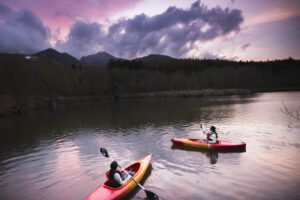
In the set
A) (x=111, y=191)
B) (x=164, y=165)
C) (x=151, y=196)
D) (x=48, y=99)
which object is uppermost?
(x=48, y=99)

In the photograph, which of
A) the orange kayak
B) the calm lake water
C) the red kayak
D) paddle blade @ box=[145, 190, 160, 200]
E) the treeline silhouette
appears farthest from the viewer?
the treeline silhouette

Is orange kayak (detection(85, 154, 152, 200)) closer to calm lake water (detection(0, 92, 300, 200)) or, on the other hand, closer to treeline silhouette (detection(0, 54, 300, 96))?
calm lake water (detection(0, 92, 300, 200))

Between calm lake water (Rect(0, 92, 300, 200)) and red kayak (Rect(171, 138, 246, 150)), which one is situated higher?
red kayak (Rect(171, 138, 246, 150))

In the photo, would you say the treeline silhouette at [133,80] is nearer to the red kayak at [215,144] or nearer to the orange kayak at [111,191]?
the red kayak at [215,144]

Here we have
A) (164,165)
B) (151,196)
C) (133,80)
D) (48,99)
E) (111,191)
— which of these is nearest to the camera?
(111,191)

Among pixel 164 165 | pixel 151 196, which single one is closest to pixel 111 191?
pixel 151 196

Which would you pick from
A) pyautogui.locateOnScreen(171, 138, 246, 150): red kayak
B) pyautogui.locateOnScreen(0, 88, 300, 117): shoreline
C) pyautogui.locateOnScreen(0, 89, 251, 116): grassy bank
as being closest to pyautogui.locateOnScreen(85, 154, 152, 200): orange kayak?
pyautogui.locateOnScreen(171, 138, 246, 150): red kayak

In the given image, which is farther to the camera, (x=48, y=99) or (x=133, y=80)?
(x=133, y=80)

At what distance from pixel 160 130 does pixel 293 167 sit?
11089mm

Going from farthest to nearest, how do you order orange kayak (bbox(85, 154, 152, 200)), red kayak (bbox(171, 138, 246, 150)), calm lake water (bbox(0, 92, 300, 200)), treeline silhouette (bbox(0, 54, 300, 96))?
1. treeline silhouette (bbox(0, 54, 300, 96))
2. red kayak (bbox(171, 138, 246, 150))
3. calm lake water (bbox(0, 92, 300, 200))
4. orange kayak (bbox(85, 154, 152, 200))

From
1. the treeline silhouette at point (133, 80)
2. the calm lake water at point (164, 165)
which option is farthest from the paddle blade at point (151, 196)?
the treeline silhouette at point (133, 80)

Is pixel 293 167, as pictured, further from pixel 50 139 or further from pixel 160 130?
pixel 50 139

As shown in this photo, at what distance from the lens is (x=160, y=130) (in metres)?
18.8

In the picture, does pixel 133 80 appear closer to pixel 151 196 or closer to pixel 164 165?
pixel 164 165
